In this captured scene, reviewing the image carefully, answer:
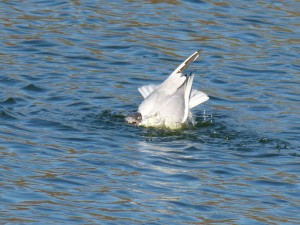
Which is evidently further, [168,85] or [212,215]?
[168,85]

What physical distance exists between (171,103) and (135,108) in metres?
0.91

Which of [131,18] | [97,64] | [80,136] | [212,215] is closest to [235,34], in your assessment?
[131,18]

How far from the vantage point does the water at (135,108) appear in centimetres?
885

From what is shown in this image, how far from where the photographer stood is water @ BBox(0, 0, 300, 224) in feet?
29.0

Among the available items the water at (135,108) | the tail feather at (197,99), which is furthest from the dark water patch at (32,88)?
the tail feather at (197,99)

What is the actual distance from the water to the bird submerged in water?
18 cm

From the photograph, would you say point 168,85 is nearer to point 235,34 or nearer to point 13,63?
point 13,63

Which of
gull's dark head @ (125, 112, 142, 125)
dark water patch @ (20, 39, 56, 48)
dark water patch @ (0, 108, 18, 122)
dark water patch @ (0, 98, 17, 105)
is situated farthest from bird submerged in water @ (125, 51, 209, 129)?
dark water patch @ (20, 39, 56, 48)

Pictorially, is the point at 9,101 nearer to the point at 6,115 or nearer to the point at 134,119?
the point at 6,115

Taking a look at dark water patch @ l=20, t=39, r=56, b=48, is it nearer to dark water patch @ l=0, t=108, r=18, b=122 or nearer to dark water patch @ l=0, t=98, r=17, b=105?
dark water patch @ l=0, t=98, r=17, b=105

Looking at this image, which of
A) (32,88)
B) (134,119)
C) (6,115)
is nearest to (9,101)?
(6,115)

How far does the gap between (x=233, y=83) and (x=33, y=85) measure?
2730 millimetres

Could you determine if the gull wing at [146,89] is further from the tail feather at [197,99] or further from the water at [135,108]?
the tail feather at [197,99]

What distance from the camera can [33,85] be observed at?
12.8 m
